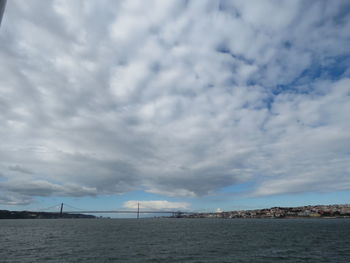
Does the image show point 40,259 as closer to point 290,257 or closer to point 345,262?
point 290,257

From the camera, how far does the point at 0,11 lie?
372cm

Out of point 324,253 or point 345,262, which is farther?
point 324,253

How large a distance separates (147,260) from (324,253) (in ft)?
110

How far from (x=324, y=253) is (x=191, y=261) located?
2718cm

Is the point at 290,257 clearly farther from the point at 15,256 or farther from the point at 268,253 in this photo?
the point at 15,256

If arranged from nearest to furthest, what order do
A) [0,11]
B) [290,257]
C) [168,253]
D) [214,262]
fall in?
[0,11] → [214,262] → [290,257] → [168,253]

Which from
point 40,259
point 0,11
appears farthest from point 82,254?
point 0,11

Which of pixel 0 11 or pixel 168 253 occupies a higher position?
pixel 0 11

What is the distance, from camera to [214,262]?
126 ft

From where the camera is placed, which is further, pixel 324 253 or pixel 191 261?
pixel 324 253

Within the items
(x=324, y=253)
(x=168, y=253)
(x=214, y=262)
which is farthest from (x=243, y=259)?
(x=324, y=253)

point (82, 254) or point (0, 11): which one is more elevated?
point (0, 11)

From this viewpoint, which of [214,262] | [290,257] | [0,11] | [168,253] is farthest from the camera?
[168,253]

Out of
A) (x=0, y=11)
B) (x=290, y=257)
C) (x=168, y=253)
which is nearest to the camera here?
(x=0, y=11)
